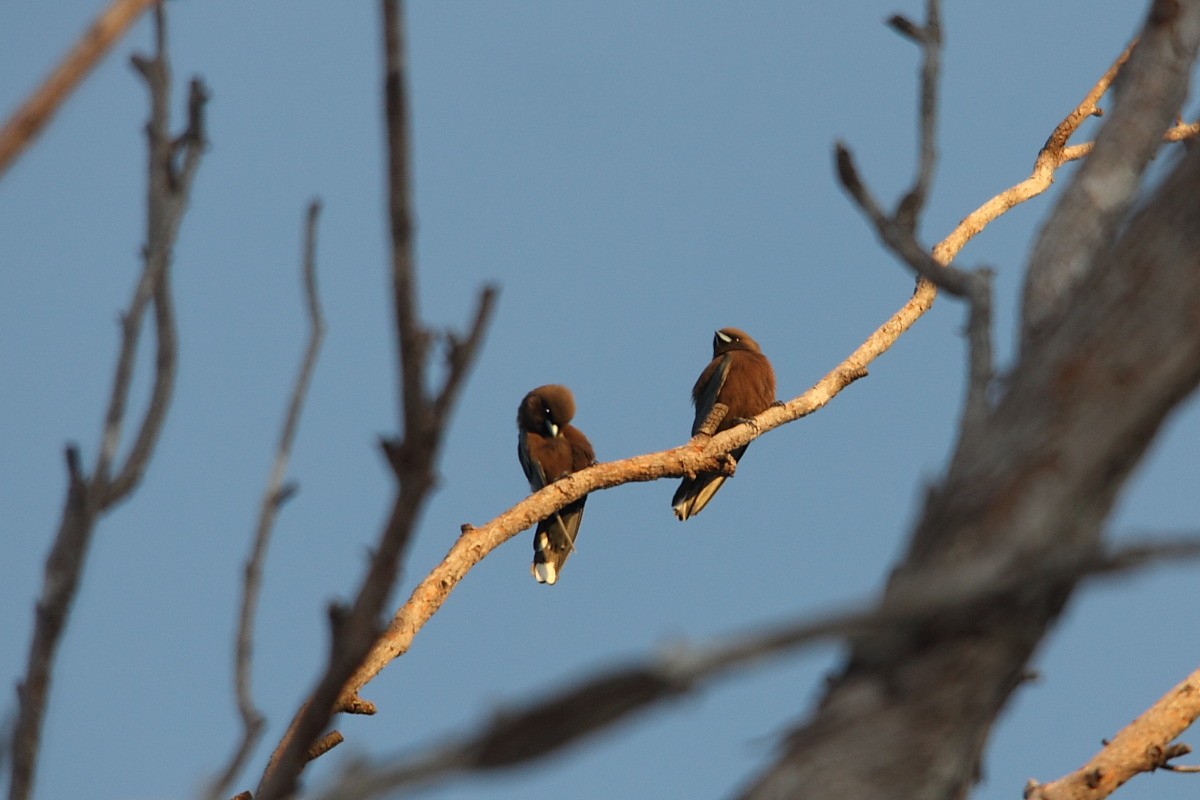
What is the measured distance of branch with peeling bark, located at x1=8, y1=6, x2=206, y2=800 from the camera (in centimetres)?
148

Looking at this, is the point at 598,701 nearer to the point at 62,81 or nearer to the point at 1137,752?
the point at 62,81

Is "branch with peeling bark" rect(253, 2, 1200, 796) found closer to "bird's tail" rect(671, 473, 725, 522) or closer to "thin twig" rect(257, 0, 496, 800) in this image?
"thin twig" rect(257, 0, 496, 800)

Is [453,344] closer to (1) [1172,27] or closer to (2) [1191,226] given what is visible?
(2) [1191,226]

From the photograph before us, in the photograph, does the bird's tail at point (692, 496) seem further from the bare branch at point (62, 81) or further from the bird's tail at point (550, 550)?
the bare branch at point (62, 81)

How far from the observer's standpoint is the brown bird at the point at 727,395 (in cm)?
741

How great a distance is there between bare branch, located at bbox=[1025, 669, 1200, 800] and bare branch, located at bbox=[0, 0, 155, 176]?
10.6 ft

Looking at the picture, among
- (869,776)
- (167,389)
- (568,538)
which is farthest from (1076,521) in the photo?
(568,538)

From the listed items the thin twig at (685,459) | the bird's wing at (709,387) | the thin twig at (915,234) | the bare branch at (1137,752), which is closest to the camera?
the thin twig at (915,234)

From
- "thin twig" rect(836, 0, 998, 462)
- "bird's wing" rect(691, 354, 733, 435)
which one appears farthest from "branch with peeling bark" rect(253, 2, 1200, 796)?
"bird's wing" rect(691, 354, 733, 435)

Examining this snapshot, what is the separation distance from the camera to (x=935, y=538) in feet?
5.93

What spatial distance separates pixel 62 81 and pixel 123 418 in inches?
20.1

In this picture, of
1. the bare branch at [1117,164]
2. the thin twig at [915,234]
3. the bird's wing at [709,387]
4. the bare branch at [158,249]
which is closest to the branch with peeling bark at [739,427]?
the thin twig at [915,234]

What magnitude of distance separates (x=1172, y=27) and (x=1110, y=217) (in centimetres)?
49

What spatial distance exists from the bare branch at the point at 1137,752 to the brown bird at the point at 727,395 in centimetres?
326
